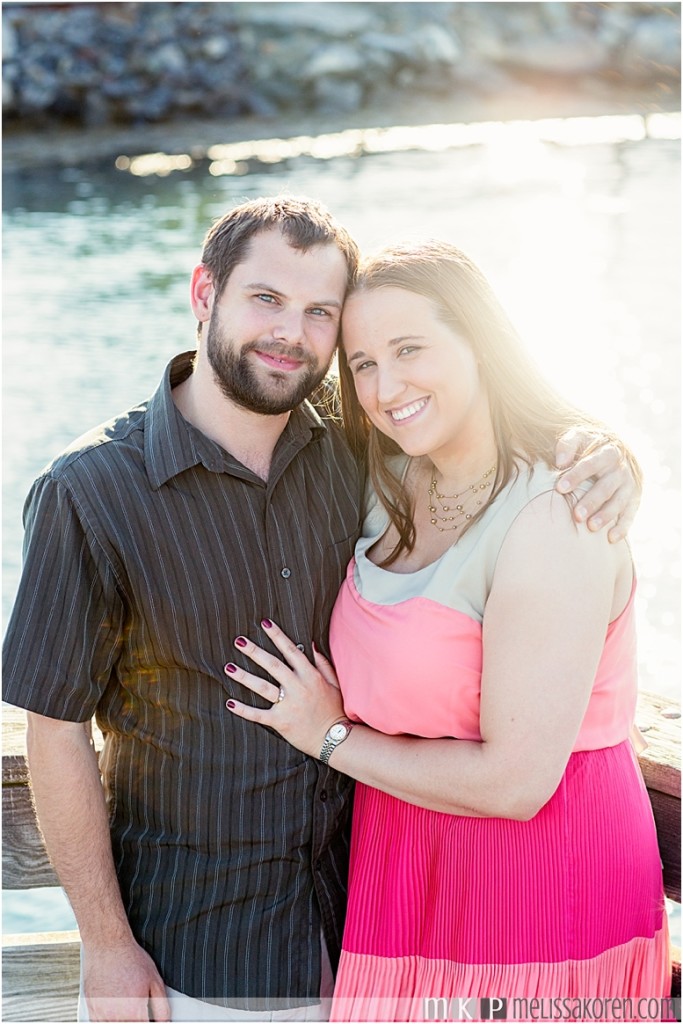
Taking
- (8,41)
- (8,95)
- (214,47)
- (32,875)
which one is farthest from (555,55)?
(32,875)

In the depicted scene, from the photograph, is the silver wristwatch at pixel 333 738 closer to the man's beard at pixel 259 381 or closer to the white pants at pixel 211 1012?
the white pants at pixel 211 1012

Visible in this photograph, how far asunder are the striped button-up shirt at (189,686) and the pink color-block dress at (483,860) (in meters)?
0.12

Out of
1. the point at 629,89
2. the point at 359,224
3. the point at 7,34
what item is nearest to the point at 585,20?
the point at 629,89

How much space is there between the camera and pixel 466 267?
6.87ft

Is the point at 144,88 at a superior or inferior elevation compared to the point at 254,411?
superior

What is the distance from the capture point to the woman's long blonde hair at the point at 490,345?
206 centimetres

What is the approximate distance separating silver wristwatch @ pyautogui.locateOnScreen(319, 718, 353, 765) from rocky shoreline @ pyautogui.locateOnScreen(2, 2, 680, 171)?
1079cm

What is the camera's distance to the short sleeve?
193 centimetres

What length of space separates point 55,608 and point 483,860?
0.74 metres

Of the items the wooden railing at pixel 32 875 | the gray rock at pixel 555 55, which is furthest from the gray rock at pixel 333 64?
the wooden railing at pixel 32 875

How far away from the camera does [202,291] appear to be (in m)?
2.24

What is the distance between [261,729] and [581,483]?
0.63 metres

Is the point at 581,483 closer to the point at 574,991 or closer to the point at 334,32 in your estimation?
the point at 574,991

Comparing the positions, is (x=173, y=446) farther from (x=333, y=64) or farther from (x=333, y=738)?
(x=333, y=64)
